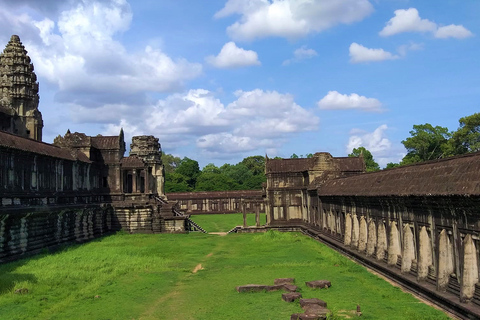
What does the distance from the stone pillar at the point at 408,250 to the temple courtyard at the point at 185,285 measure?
102 centimetres

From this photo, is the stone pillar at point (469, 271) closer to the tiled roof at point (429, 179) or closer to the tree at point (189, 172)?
the tiled roof at point (429, 179)

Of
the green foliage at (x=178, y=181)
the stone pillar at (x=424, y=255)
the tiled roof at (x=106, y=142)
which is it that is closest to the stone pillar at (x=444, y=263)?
the stone pillar at (x=424, y=255)

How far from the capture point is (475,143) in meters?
62.3

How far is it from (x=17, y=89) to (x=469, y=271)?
148 feet

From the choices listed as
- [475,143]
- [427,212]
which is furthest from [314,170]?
[475,143]

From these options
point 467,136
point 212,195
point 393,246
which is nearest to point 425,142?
point 467,136

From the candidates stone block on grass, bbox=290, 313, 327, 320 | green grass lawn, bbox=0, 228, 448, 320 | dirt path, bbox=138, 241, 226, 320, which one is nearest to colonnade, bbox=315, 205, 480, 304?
green grass lawn, bbox=0, 228, 448, 320

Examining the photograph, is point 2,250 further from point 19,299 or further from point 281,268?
point 281,268

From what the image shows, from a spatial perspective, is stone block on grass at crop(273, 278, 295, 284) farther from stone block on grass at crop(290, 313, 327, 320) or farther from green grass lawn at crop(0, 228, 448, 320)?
stone block on grass at crop(290, 313, 327, 320)

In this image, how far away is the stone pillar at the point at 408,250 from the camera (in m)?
18.1

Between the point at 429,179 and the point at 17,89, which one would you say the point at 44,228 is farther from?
the point at 429,179

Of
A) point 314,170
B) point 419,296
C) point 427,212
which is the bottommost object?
point 419,296

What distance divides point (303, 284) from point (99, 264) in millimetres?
11479

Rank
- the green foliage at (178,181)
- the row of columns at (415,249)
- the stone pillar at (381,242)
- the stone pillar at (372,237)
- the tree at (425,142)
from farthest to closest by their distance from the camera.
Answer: the green foliage at (178,181) → the tree at (425,142) → the stone pillar at (372,237) → the stone pillar at (381,242) → the row of columns at (415,249)
